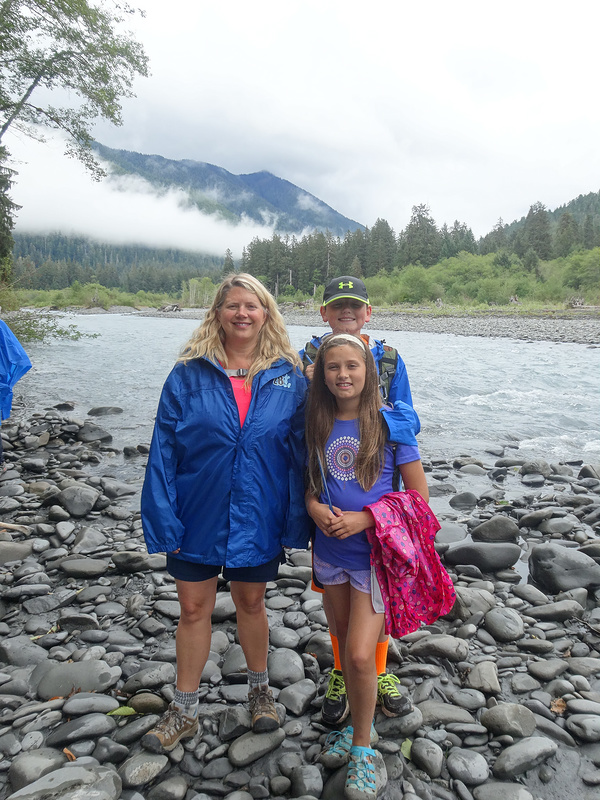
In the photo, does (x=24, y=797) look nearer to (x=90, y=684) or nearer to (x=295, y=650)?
(x=90, y=684)

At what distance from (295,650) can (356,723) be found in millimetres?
1312

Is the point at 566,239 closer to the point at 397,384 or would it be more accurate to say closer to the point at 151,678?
the point at 397,384

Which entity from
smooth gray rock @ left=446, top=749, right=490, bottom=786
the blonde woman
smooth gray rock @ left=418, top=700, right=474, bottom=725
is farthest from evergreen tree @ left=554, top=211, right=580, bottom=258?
smooth gray rock @ left=446, top=749, right=490, bottom=786

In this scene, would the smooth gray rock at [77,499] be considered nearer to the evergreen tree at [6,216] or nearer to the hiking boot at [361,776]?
the hiking boot at [361,776]

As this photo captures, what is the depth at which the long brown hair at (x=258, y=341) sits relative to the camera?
9.18ft

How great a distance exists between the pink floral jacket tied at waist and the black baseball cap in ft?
4.30

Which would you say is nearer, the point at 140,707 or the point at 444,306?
the point at 140,707

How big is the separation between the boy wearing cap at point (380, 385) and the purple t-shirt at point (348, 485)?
13.5 inches

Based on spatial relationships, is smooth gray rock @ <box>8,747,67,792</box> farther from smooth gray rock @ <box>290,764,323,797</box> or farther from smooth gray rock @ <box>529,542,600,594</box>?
smooth gray rock @ <box>529,542,600,594</box>

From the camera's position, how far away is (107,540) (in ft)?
18.8

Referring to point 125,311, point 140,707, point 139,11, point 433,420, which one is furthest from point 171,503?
point 125,311

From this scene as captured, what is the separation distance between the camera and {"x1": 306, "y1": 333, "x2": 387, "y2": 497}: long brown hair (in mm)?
2666

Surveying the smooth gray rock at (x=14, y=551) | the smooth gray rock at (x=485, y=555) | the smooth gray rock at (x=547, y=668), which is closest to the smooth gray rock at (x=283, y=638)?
the smooth gray rock at (x=547, y=668)

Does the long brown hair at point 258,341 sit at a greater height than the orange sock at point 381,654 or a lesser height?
greater
